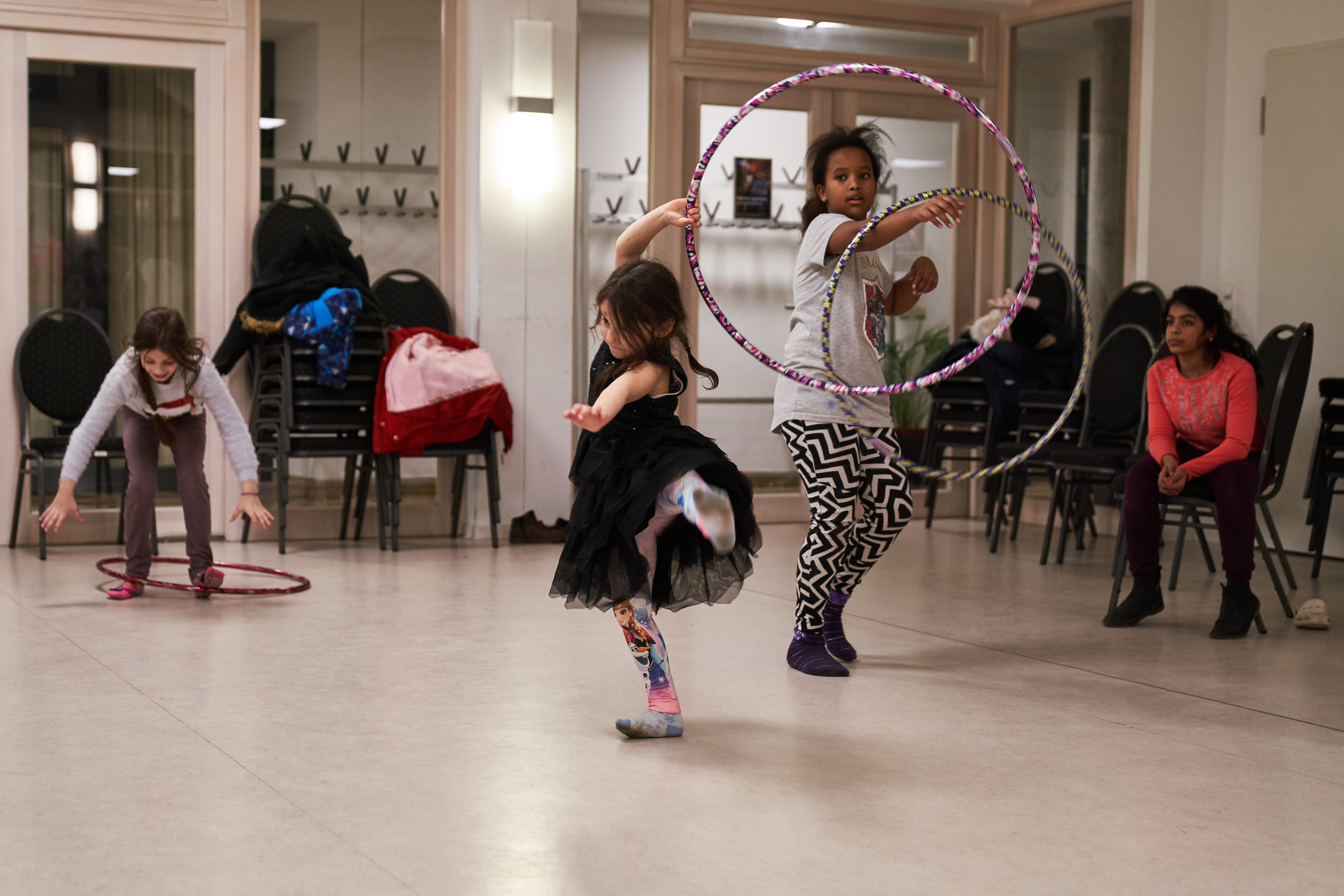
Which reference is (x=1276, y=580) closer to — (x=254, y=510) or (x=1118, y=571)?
(x=1118, y=571)

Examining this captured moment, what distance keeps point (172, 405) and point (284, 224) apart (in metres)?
1.89

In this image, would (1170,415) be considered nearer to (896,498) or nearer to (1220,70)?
(896,498)

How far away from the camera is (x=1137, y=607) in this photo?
14.8 ft

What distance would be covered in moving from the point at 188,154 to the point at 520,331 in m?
1.77

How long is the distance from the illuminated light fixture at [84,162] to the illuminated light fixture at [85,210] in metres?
0.04

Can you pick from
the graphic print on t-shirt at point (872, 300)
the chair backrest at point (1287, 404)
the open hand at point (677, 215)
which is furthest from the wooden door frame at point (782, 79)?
the open hand at point (677, 215)

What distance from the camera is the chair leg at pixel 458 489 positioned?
22.2ft

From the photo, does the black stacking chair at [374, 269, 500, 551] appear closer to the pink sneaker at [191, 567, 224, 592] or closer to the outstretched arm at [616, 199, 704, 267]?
the pink sneaker at [191, 567, 224, 592]

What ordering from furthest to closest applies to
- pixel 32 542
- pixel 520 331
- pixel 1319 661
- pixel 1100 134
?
pixel 1100 134 < pixel 520 331 < pixel 32 542 < pixel 1319 661

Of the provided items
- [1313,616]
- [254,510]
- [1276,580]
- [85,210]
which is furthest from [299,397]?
[1313,616]

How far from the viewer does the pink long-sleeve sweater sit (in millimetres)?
4391

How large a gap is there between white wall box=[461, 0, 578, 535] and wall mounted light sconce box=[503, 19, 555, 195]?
3cm

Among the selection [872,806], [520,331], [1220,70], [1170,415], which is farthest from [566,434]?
[872,806]

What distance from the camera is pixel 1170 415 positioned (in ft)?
15.0
